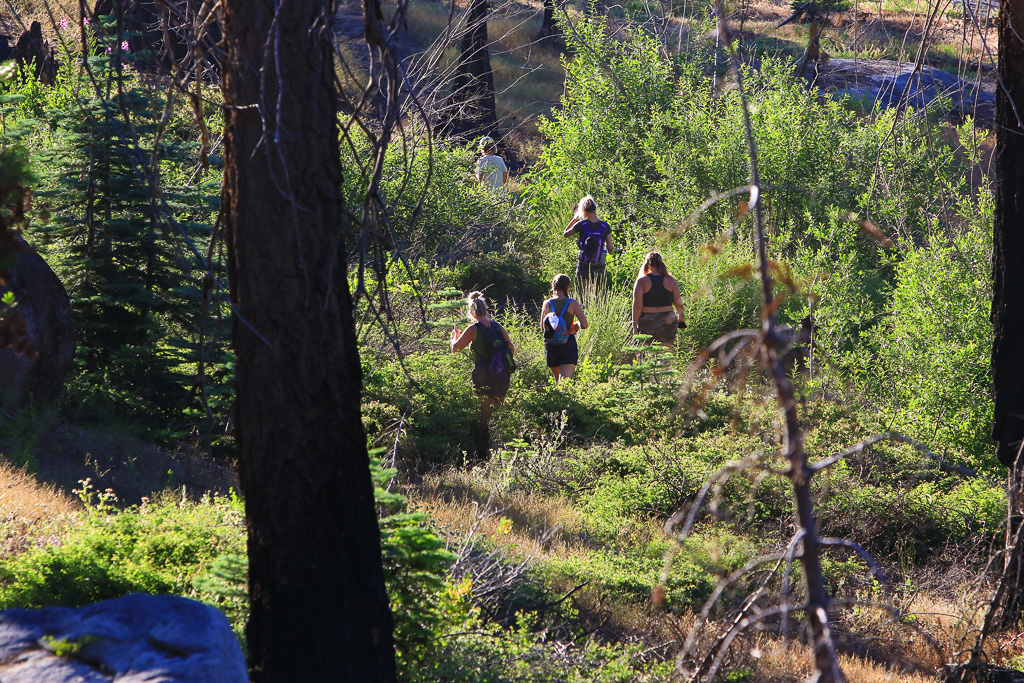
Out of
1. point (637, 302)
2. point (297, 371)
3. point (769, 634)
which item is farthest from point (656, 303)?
point (297, 371)

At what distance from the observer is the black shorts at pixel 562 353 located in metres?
10.7

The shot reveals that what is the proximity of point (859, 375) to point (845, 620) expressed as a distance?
486cm

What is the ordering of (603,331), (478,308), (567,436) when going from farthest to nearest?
1. (603,331)
2. (567,436)
3. (478,308)

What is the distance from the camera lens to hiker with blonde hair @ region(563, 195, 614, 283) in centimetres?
1252

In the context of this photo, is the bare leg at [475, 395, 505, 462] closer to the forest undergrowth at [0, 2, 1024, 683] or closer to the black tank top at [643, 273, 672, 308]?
the forest undergrowth at [0, 2, 1024, 683]

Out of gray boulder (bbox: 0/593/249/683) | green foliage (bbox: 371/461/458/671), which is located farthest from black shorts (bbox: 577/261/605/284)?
gray boulder (bbox: 0/593/249/683)

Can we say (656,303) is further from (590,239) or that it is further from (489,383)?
(489,383)

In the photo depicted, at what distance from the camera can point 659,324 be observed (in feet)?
36.8

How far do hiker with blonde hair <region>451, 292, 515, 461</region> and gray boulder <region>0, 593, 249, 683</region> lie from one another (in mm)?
6507

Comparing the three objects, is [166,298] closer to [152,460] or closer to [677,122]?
[152,460]

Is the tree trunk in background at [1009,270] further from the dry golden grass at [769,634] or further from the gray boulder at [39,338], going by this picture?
the gray boulder at [39,338]

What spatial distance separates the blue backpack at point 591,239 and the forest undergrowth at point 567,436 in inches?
24.1

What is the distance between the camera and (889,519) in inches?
320

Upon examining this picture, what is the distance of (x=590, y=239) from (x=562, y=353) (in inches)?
105
